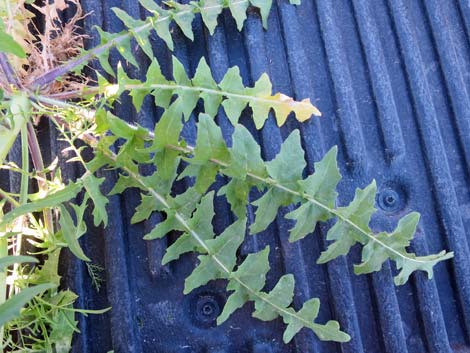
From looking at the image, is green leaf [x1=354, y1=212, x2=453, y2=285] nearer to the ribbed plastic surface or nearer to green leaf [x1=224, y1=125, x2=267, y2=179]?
the ribbed plastic surface

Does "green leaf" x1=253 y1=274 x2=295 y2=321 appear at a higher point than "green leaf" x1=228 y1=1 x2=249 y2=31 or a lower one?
lower

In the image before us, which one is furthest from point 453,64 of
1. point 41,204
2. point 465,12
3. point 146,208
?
point 41,204

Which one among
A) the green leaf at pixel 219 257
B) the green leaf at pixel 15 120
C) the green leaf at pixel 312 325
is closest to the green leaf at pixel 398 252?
the green leaf at pixel 312 325

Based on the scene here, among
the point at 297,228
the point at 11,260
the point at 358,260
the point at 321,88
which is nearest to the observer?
the point at 11,260

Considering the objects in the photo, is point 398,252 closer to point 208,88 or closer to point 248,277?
point 248,277

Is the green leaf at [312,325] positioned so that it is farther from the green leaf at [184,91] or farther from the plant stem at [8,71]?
the plant stem at [8,71]

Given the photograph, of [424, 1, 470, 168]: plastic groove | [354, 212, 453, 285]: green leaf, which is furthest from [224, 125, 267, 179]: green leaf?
[424, 1, 470, 168]: plastic groove

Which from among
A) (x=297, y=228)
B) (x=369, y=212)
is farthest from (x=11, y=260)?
(x=369, y=212)

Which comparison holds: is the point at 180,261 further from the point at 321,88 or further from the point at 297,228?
the point at 321,88
